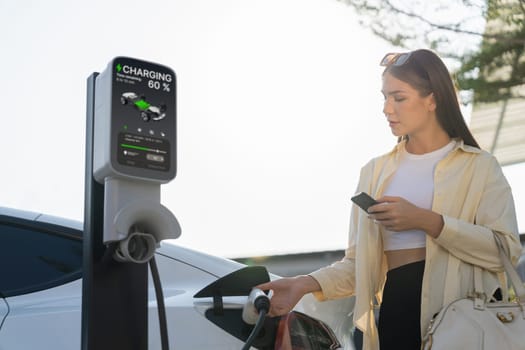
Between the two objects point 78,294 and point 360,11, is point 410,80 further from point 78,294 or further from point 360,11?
point 360,11

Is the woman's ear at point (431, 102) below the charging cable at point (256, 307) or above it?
above

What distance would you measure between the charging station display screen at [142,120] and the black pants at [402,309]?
0.80 meters

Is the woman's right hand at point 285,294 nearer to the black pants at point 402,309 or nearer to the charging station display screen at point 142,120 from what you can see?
the black pants at point 402,309

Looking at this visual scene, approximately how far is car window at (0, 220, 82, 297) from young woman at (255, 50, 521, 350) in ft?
3.09

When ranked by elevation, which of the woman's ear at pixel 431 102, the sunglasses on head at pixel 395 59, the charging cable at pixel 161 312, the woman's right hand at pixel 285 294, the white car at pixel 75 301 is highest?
the sunglasses on head at pixel 395 59

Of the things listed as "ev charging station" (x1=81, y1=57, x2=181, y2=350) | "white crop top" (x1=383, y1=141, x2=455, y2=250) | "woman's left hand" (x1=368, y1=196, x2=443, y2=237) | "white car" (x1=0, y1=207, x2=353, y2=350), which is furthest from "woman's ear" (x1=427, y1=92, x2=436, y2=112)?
"ev charging station" (x1=81, y1=57, x2=181, y2=350)

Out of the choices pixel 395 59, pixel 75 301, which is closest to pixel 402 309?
pixel 395 59

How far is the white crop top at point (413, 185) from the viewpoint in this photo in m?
2.26

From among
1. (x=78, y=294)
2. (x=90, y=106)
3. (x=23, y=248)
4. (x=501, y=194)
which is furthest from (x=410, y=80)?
(x=23, y=248)

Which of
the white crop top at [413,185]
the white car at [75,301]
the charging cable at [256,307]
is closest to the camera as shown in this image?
the charging cable at [256,307]

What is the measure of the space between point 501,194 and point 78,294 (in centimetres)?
141

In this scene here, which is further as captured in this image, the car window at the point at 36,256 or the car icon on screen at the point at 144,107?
the car window at the point at 36,256

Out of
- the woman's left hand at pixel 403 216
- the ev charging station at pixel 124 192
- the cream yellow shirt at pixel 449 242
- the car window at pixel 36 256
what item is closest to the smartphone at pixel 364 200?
the woman's left hand at pixel 403 216

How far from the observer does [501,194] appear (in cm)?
222
